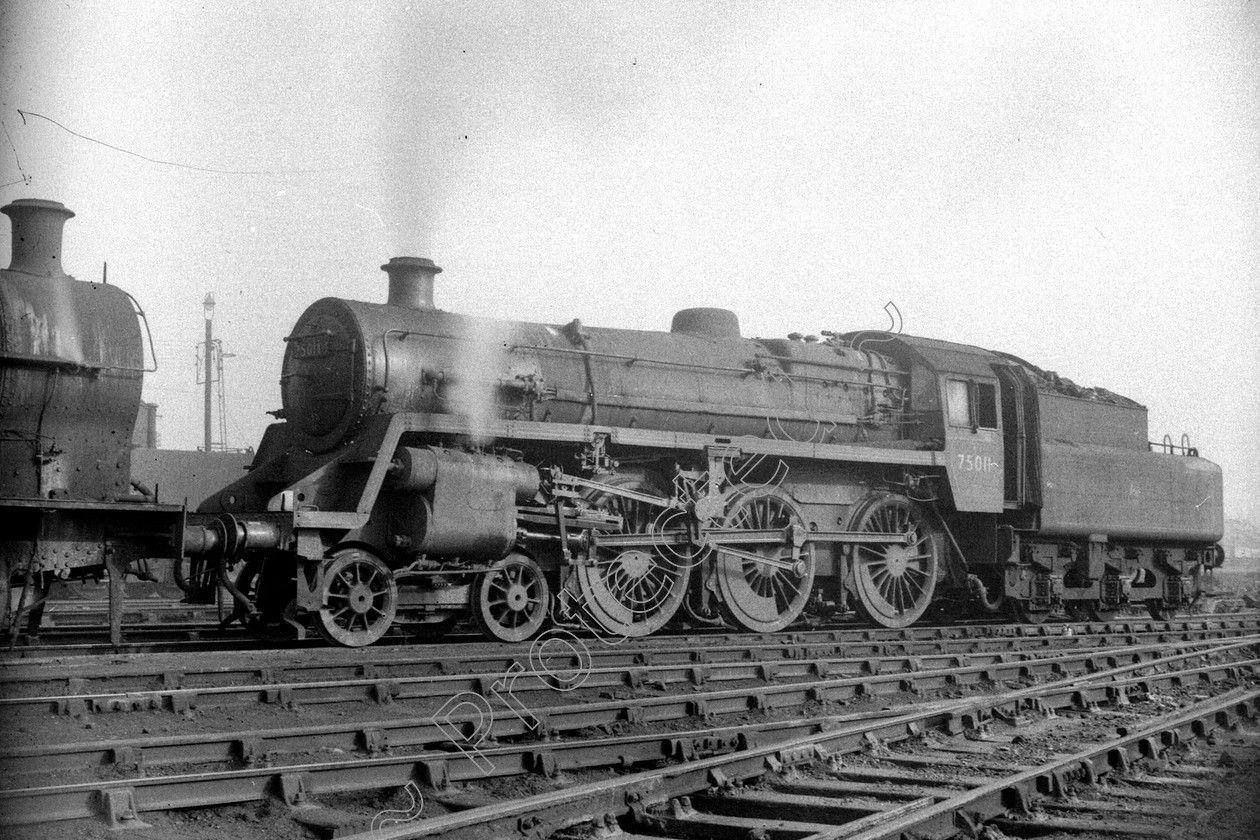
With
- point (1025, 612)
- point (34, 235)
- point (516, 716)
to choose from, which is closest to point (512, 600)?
point (516, 716)

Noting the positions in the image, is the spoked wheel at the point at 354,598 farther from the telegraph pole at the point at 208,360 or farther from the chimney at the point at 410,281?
the telegraph pole at the point at 208,360

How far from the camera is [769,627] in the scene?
12.3 metres

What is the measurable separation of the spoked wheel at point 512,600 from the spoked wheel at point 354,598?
80cm

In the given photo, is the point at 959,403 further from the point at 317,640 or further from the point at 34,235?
the point at 34,235

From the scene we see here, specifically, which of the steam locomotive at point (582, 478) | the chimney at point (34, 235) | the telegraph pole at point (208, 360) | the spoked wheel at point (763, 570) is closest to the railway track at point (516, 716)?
the steam locomotive at point (582, 478)

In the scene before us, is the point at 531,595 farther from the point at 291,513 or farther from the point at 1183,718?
the point at 1183,718

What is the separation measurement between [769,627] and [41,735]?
7.64 metres

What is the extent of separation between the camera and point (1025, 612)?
15023 millimetres

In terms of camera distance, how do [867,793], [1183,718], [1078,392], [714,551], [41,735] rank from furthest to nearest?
[1078,392]
[714,551]
[1183,718]
[41,735]
[867,793]

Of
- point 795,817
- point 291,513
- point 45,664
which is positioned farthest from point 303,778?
point 291,513

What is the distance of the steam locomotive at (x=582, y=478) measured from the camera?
8789mm

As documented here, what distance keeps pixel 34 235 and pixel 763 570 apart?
7.45 meters

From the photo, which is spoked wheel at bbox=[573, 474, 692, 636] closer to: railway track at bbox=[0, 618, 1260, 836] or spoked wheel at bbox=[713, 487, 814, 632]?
spoked wheel at bbox=[713, 487, 814, 632]

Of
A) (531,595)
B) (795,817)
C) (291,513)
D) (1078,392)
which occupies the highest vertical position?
(1078,392)
